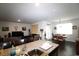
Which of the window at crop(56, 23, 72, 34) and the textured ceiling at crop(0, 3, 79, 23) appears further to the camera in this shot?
the window at crop(56, 23, 72, 34)

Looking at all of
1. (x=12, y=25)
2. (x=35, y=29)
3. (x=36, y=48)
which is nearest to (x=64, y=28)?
(x=35, y=29)

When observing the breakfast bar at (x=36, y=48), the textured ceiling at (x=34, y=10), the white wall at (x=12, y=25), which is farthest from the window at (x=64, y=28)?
the white wall at (x=12, y=25)

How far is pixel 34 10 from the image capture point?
1.50 m

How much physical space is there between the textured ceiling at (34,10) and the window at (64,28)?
0.14 meters

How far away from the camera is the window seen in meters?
1.58

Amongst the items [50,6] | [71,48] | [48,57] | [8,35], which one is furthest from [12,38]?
[71,48]

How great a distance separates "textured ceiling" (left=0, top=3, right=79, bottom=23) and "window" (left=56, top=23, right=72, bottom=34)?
138mm

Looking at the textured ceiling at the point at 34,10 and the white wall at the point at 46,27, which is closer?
the textured ceiling at the point at 34,10

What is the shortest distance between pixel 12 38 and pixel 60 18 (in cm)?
96

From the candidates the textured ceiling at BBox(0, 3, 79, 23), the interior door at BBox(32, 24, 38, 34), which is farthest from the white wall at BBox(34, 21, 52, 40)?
the textured ceiling at BBox(0, 3, 79, 23)

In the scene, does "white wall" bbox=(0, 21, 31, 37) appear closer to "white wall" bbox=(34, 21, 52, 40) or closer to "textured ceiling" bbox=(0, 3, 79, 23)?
"textured ceiling" bbox=(0, 3, 79, 23)

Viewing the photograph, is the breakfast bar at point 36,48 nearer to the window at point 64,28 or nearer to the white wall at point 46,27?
the white wall at point 46,27

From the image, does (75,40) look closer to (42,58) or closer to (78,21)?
(78,21)

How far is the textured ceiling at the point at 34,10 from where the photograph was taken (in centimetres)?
147
